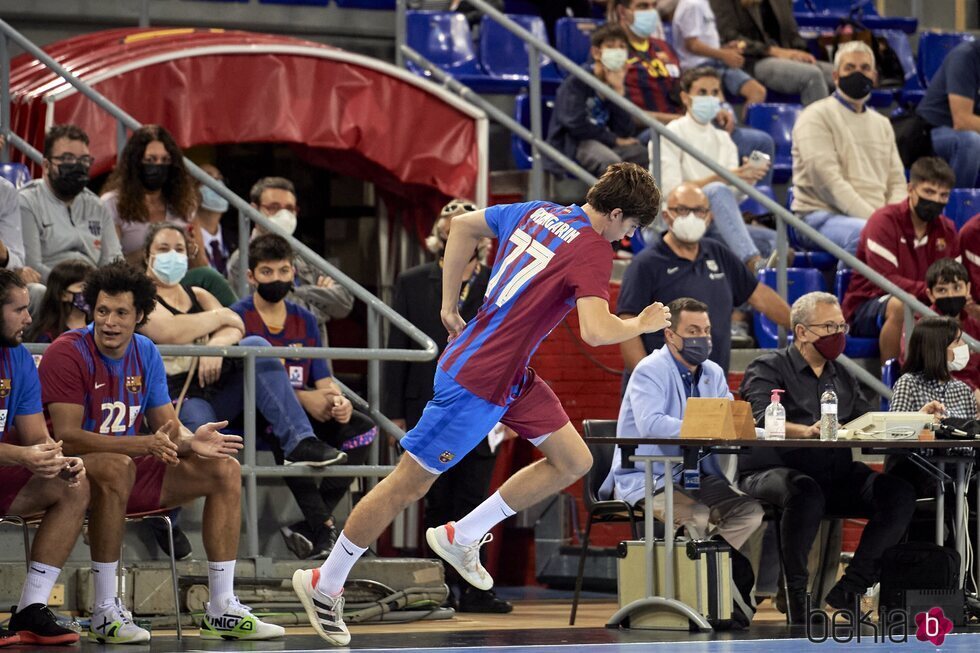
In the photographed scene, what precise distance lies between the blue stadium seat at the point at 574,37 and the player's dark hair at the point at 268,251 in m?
4.34

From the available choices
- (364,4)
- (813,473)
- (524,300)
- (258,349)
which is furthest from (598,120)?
(524,300)

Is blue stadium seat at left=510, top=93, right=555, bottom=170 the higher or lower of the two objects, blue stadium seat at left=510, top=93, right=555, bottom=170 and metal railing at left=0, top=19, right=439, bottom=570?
the higher

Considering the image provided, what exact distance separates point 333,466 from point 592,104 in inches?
147

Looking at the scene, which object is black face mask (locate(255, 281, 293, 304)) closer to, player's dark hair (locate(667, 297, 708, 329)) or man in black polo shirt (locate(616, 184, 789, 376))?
man in black polo shirt (locate(616, 184, 789, 376))

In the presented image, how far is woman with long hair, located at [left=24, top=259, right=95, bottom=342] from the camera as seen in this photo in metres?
7.61

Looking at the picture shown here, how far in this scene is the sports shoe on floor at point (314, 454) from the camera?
7.76 m

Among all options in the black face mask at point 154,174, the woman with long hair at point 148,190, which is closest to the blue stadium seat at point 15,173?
the woman with long hair at point 148,190

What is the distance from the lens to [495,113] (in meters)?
10.6

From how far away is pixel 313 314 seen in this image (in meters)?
8.50

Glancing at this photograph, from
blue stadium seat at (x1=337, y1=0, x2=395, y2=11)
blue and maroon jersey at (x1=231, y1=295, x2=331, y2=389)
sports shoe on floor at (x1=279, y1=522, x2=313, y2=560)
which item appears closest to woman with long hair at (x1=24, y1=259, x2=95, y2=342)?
blue and maroon jersey at (x1=231, y1=295, x2=331, y2=389)

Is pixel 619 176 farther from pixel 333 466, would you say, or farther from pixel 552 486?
pixel 333 466

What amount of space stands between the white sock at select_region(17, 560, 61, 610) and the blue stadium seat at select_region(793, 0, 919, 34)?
9208 mm

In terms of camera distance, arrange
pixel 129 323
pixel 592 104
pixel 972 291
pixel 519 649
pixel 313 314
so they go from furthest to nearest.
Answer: pixel 592 104
pixel 972 291
pixel 313 314
pixel 129 323
pixel 519 649

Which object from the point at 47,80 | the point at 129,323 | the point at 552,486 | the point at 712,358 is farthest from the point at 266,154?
the point at 552,486
